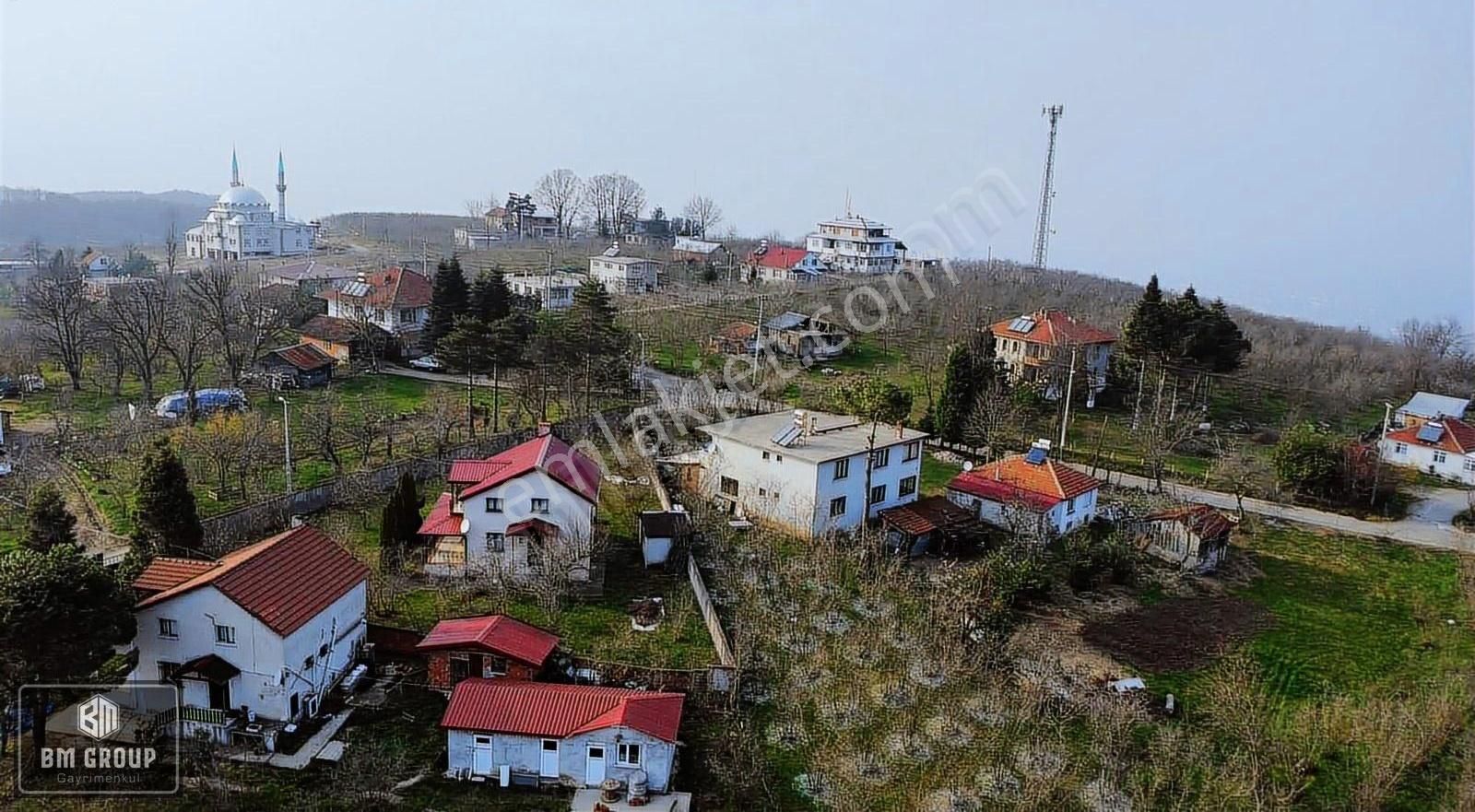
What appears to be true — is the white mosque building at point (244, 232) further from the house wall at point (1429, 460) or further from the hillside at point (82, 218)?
the house wall at point (1429, 460)

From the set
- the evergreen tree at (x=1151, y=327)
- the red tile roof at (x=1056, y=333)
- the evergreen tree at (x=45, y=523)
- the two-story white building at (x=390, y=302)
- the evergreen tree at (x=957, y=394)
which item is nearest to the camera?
the evergreen tree at (x=45, y=523)

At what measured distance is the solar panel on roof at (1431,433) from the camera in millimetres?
27281

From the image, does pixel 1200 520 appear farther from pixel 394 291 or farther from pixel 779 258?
pixel 779 258

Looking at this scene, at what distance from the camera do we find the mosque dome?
198 ft

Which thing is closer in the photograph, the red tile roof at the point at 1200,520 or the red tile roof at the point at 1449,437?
the red tile roof at the point at 1200,520

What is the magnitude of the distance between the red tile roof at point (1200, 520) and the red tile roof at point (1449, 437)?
37.5 ft

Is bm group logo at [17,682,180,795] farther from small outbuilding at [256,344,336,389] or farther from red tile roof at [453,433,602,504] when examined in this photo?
small outbuilding at [256,344,336,389]

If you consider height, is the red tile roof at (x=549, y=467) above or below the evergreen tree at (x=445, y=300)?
below

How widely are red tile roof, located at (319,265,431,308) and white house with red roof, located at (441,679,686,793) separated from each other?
83.1 ft

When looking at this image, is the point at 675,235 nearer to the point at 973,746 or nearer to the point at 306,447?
the point at 306,447

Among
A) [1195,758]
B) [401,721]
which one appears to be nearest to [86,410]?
[401,721]

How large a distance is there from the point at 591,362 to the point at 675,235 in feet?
140

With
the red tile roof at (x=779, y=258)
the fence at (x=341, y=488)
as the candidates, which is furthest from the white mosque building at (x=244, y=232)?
the fence at (x=341, y=488)

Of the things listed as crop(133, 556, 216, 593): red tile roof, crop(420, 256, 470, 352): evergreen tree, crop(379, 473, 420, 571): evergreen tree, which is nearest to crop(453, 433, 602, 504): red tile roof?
crop(379, 473, 420, 571): evergreen tree
